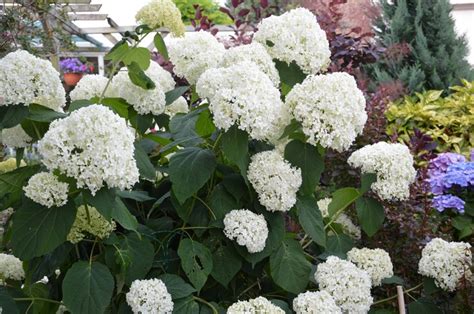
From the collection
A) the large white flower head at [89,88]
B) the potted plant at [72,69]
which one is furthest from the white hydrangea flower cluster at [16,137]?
the potted plant at [72,69]

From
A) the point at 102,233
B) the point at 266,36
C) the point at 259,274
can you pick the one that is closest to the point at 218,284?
the point at 259,274

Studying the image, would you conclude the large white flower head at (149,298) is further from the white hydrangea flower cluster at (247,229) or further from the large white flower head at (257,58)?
the large white flower head at (257,58)

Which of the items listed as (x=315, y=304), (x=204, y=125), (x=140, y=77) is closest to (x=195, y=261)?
(x=315, y=304)

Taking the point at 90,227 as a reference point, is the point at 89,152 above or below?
above

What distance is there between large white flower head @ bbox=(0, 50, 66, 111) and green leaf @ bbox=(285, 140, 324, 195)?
2.02 ft

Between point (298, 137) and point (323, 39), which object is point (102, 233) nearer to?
point (298, 137)

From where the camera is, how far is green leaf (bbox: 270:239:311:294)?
168 cm

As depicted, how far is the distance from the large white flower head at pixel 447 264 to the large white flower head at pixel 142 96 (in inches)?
35.5

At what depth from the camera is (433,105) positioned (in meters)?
4.75

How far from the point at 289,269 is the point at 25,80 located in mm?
807

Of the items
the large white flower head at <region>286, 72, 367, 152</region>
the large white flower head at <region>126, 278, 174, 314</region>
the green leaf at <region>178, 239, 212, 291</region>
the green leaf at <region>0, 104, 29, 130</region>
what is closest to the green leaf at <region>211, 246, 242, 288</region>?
the green leaf at <region>178, 239, 212, 291</region>

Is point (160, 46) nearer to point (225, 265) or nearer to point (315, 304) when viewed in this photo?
point (225, 265)

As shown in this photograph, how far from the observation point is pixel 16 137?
1.76m

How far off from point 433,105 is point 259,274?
10.8 ft
